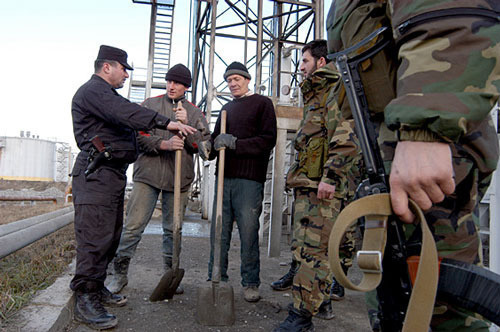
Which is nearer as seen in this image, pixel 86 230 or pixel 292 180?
pixel 86 230

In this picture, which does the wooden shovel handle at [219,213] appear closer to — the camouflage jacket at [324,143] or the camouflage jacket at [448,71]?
the camouflage jacket at [324,143]

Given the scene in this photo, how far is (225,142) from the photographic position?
3408 mm

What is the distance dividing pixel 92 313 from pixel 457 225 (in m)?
2.39

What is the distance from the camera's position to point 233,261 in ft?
16.5

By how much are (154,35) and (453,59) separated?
12416 mm

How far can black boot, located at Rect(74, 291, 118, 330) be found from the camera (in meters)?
2.54

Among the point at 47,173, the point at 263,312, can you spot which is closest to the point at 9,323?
the point at 263,312

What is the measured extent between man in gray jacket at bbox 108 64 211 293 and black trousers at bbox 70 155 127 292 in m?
0.45

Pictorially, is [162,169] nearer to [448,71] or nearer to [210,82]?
[448,71]

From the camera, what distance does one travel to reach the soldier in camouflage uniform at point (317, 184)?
256 cm

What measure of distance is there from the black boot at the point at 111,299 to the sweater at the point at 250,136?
1.39 m

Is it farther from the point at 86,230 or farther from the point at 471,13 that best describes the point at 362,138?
the point at 86,230

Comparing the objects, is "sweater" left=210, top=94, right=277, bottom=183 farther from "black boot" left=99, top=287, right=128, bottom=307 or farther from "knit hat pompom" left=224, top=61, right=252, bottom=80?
"black boot" left=99, top=287, right=128, bottom=307

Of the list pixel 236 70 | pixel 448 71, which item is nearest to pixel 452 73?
pixel 448 71
